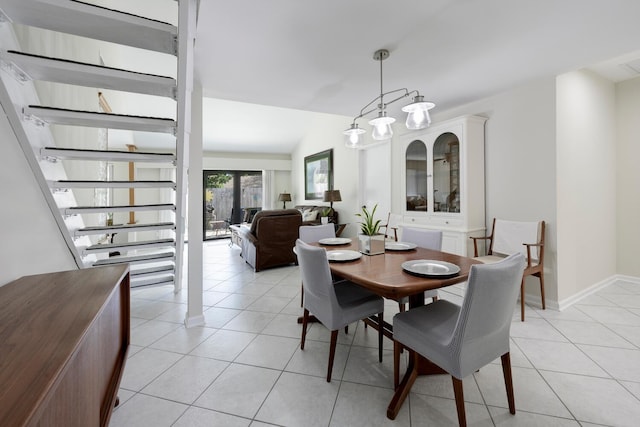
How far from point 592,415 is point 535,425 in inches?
13.7

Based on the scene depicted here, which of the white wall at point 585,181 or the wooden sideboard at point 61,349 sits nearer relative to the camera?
the wooden sideboard at point 61,349

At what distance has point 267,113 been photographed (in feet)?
19.8

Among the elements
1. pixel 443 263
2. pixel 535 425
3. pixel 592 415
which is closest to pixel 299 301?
pixel 443 263

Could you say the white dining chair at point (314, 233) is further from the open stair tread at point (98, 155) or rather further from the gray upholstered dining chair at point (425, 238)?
the open stair tread at point (98, 155)

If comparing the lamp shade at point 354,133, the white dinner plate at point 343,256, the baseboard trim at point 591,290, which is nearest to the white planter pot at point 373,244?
the white dinner plate at point 343,256

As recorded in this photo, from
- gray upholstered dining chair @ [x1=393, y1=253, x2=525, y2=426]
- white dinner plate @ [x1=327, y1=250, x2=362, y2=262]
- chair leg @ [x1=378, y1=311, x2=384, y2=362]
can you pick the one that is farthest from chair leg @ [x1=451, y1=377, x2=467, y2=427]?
white dinner plate @ [x1=327, y1=250, x2=362, y2=262]

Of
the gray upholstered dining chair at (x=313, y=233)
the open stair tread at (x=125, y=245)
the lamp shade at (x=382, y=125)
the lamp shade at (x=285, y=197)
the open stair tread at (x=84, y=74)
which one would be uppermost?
the lamp shade at (x=382, y=125)

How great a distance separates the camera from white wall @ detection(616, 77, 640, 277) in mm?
3242

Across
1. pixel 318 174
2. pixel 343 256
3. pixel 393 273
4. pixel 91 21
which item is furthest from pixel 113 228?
pixel 318 174

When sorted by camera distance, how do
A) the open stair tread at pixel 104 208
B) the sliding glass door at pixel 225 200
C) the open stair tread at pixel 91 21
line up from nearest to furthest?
1. the open stair tread at pixel 91 21
2. the open stair tread at pixel 104 208
3. the sliding glass door at pixel 225 200

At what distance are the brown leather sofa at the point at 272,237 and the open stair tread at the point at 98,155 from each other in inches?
96.2

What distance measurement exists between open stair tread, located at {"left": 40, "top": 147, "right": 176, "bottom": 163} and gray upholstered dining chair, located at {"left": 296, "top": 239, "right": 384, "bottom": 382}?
1.07 m

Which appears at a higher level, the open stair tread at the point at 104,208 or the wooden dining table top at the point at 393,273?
the open stair tread at the point at 104,208

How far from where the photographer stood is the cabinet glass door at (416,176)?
3.51 metres
